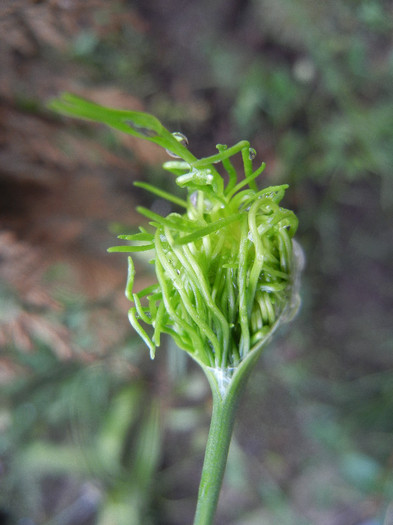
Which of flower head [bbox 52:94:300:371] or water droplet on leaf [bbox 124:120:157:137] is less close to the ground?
water droplet on leaf [bbox 124:120:157:137]

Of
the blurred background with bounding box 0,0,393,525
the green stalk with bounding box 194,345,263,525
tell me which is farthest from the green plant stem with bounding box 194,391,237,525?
the blurred background with bounding box 0,0,393,525

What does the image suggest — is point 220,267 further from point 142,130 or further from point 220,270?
point 142,130

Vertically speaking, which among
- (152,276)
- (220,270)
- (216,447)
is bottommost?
(216,447)

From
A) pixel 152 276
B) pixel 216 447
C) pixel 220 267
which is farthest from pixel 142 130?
pixel 152 276

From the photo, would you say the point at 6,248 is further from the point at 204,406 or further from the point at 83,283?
the point at 204,406

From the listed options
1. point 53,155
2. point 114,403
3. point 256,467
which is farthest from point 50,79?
point 256,467

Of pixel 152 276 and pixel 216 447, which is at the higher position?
pixel 152 276

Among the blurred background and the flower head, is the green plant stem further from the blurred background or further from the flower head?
the blurred background
